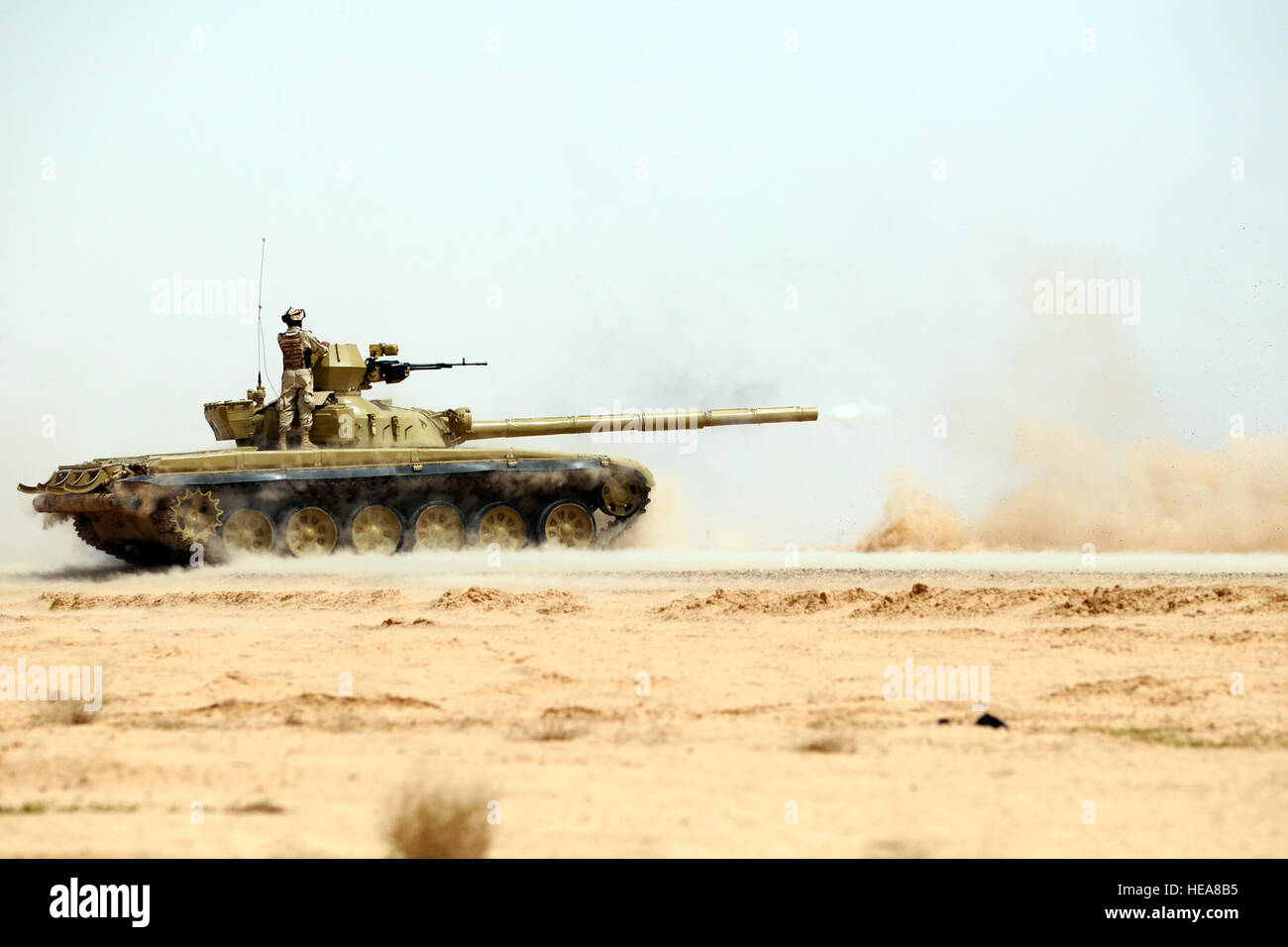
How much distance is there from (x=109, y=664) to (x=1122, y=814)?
8427mm

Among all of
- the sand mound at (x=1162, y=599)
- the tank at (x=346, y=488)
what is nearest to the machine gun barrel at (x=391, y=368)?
the tank at (x=346, y=488)

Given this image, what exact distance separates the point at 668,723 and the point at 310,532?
14.3 metres

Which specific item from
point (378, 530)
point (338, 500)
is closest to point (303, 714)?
point (338, 500)

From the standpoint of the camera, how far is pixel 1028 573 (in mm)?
18719

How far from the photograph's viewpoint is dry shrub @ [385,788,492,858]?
6062 mm

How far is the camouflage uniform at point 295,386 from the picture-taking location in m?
22.3

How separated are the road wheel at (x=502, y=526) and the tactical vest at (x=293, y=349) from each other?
3.66 m

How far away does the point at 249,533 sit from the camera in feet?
70.8

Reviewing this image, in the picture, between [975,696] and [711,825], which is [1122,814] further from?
[975,696]

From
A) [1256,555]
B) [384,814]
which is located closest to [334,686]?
[384,814]

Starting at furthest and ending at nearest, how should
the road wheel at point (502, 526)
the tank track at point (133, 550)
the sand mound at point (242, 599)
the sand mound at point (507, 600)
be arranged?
the road wheel at point (502, 526) < the tank track at point (133, 550) < the sand mound at point (242, 599) < the sand mound at point (507, 600)

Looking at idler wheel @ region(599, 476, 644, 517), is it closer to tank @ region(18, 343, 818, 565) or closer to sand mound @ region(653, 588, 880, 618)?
tank @ region(18, 343, 818, 565)

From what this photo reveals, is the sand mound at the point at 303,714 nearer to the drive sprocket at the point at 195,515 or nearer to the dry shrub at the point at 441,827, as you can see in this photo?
the dry shrub at the point at 441,827
